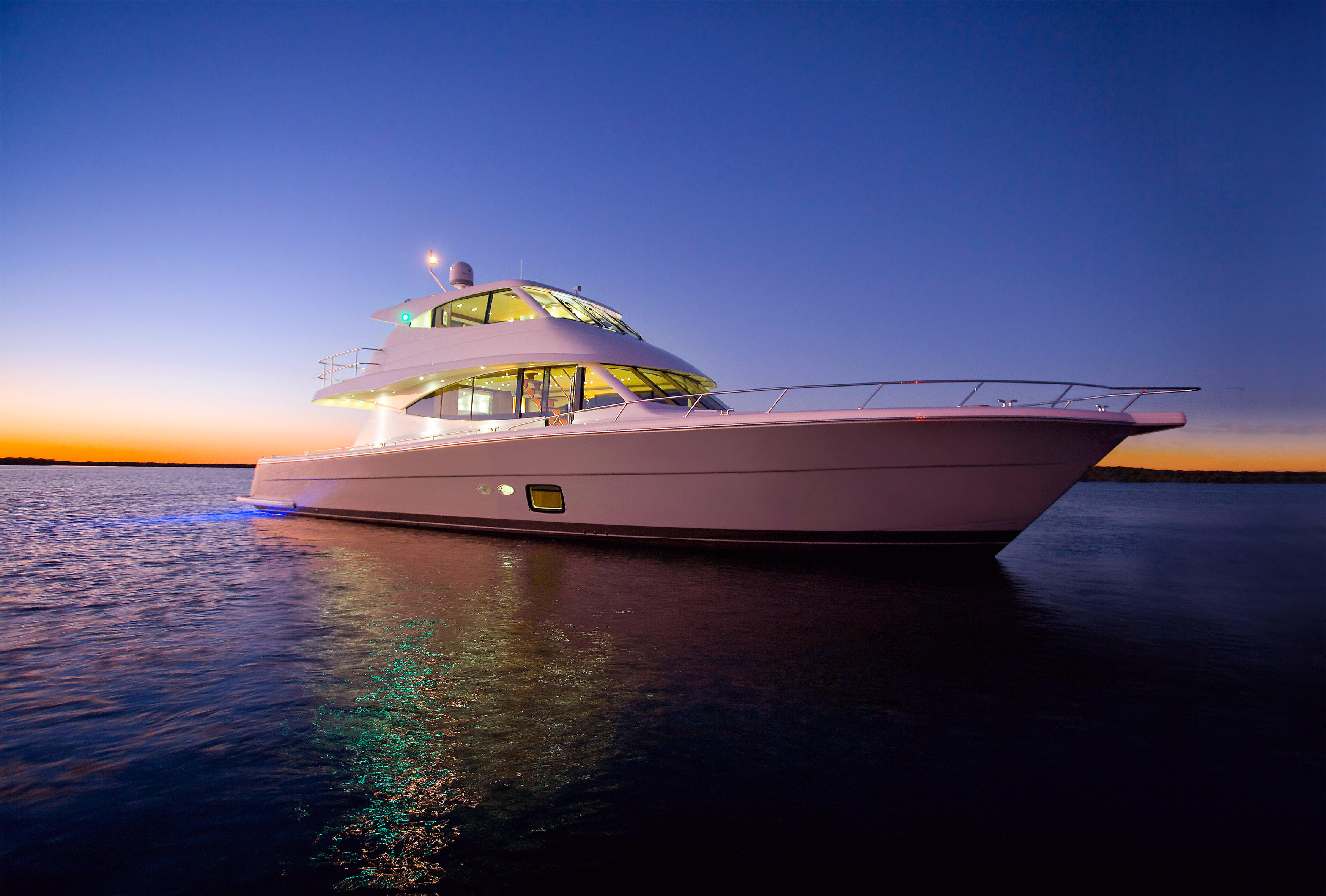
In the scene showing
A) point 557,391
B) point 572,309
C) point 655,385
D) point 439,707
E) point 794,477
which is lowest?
point 439,707

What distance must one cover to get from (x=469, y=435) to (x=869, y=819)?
8.69m

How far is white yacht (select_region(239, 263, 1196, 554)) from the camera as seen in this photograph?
6727mm

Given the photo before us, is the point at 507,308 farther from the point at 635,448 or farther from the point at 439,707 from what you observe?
the point at 439,707

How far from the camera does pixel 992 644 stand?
425 centimetres

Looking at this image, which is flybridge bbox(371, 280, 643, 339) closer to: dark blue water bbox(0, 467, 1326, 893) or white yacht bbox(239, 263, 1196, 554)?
white yacht bbox(239, 263, 1196, 554)

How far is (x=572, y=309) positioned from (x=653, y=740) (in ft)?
30.5

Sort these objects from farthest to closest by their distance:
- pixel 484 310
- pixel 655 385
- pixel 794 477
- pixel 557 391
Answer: pixel 484 310 → pixel 557 391 → pixel 655 385 → pixel 794 477

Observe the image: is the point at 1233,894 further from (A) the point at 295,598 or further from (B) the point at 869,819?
(A) the point at 295,598

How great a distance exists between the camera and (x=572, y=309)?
35.7 feet

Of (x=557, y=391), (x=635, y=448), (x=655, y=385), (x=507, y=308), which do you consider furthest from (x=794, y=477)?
(x=507, y=308)

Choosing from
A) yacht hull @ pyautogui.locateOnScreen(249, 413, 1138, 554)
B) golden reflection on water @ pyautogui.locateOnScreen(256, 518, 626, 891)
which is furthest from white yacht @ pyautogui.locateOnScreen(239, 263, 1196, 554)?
golden reflection on water @ pyautogui.locateOnScreen(256, 518, 626, 891)

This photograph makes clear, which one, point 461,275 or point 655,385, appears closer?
point 655,385

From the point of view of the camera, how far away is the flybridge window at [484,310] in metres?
10.9

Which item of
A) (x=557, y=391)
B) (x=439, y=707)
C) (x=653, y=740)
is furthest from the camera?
(x=557, y=391)
